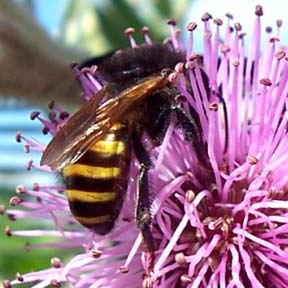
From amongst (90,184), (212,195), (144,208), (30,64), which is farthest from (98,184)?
(30,64)

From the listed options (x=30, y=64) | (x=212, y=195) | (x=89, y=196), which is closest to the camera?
(x=89, y=196)

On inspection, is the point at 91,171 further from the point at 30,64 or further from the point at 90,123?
the point at 30,64

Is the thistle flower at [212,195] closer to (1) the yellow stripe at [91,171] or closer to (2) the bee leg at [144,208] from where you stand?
(2) the bee leg at [144,208]

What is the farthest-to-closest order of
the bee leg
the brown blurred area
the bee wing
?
the brown blurred area < the bee leg < the bee wing

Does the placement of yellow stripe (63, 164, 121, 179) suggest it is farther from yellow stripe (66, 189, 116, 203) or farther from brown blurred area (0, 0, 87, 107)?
brown blurred area (0, 0, 87, 107)

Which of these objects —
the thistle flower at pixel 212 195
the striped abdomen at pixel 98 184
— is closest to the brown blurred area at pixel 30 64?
the thistle flower at pixel 212 195

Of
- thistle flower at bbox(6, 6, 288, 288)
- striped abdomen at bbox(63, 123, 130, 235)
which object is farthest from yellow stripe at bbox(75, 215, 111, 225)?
thistle flower at bbox(6, 6, 288, 288)

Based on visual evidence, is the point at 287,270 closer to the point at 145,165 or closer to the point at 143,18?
the point at 145,165
